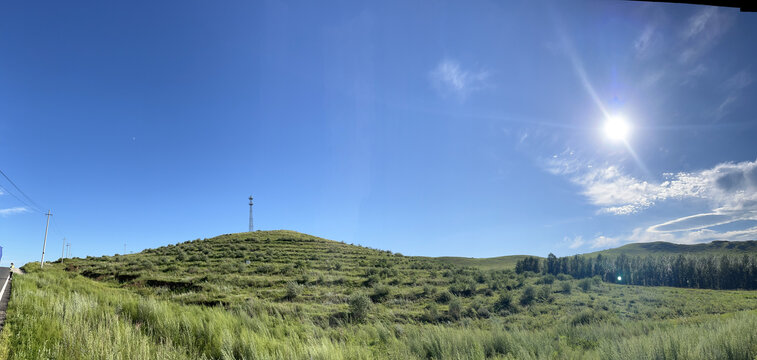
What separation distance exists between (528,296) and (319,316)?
Answer: 22.0 m

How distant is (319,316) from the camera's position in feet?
60.1

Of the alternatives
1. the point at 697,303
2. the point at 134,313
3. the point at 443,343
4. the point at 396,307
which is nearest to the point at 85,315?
the point at 134,313

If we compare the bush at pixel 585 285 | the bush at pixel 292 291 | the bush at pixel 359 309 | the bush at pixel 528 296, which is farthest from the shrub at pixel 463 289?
the bush at pixel 585 285

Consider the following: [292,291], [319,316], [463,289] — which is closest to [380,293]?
[292,291]

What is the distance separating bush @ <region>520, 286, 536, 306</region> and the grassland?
133 millimetres

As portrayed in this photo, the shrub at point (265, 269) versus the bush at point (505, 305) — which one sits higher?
the shrub at point (265, 269)

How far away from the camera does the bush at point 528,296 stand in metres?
29.9

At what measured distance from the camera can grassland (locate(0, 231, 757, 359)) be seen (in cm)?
639

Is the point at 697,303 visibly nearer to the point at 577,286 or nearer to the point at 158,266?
the point at 577,286

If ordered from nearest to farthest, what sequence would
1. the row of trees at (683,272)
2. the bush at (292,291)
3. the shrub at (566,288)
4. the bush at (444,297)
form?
the bush at (292,291), the bush at (444,297), the shrub at (566,288), the row of trees at (683,272)

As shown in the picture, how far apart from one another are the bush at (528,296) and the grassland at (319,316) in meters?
0.13

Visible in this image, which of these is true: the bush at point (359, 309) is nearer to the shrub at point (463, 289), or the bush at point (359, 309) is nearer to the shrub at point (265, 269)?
the shrub at point (463, 289)

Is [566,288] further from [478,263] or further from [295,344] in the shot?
[478,263]

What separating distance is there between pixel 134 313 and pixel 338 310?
11.5 metres
